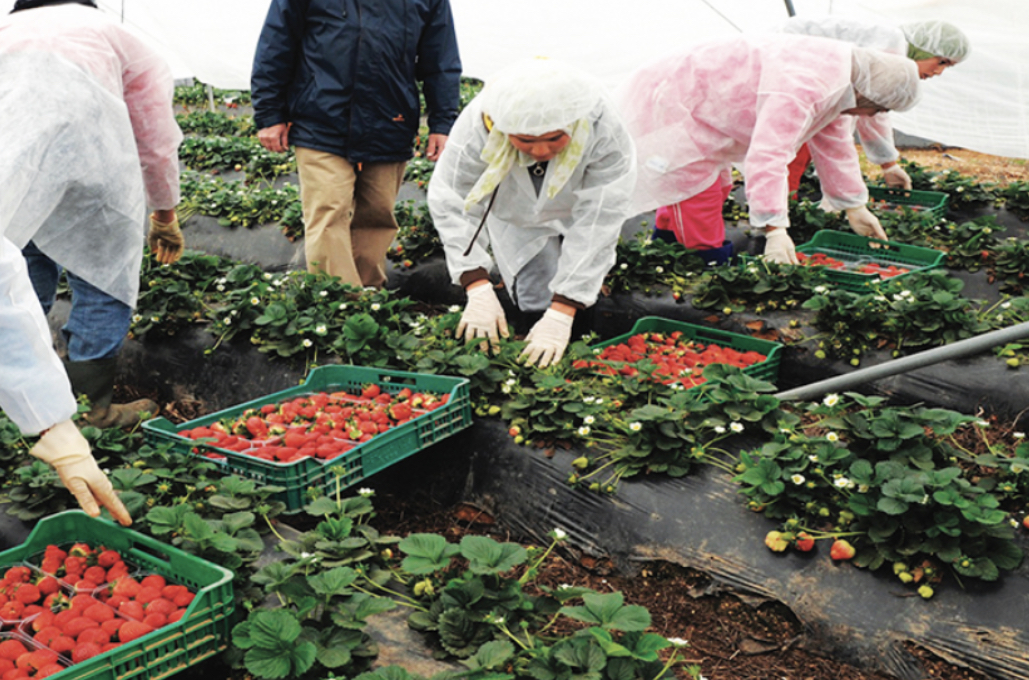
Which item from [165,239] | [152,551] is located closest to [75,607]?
[152,551]

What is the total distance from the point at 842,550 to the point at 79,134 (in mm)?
2765

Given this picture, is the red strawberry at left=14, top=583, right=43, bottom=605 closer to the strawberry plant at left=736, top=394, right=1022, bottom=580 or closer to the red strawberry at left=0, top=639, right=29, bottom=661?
the red strawberry at left=0, top=639, right=29, bottom=661

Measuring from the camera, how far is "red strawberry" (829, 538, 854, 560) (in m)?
2.30

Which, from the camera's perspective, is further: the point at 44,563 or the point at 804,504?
the point at 804,504

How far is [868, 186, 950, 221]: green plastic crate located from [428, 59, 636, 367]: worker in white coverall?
3231 mm

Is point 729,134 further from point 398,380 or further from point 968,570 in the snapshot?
point 968,570

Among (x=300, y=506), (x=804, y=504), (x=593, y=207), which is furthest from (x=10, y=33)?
(x=804, y=504)

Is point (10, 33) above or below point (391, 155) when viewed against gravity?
above

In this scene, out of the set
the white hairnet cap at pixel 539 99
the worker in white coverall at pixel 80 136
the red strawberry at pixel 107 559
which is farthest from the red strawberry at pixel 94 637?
the white hairnet cap at pixel 539 99

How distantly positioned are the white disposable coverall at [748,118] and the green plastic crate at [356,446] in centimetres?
200

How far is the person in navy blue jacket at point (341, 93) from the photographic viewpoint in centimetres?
407

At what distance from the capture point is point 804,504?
248cm

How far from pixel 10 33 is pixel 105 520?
1797 millimetres

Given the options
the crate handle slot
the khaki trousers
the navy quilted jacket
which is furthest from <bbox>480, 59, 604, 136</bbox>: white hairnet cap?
the crate handle slot
